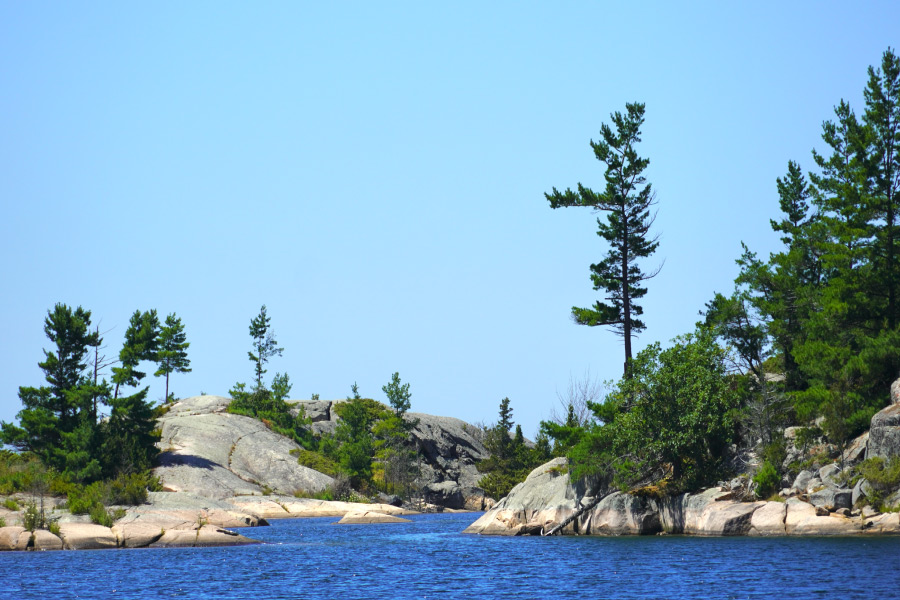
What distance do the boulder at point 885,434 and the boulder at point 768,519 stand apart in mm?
5340

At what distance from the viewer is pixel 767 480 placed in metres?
47.1

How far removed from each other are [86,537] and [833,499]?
4082cm

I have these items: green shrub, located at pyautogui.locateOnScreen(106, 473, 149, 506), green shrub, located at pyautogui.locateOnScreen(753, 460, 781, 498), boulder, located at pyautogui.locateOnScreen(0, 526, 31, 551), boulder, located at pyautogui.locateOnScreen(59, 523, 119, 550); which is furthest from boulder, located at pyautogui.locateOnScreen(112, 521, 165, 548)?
green shrub, located at pyautogui.locateOnScreen(753, 460, 781, 498)

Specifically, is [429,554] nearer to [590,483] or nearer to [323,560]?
[323,560]

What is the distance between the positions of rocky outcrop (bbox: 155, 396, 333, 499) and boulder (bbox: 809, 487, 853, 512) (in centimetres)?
5894

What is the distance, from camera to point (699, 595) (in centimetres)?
2784

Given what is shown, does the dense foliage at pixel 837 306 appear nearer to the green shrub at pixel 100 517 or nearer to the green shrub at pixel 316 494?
the green shrub at pixel 100 517

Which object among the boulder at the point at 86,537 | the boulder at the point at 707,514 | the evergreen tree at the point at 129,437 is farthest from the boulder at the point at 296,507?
the boulder at the point at 707,514

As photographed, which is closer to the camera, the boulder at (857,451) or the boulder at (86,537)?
the boulder at (857,451)

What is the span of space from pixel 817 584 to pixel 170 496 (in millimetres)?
49506

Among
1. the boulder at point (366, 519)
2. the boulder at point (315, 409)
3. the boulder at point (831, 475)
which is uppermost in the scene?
the boulder at point (315, 409)

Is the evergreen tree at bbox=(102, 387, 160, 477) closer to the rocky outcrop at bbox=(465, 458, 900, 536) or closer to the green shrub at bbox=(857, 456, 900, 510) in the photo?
the rocky outcrop at bbox=(465, 458, 900, 536)

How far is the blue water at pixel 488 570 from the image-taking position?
97.4 ft

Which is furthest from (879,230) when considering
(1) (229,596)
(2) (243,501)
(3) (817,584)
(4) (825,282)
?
(2) (243,501)
